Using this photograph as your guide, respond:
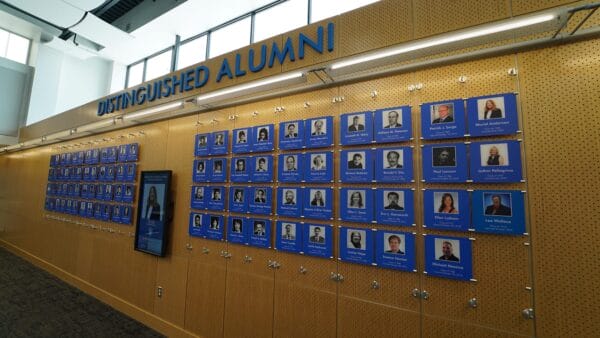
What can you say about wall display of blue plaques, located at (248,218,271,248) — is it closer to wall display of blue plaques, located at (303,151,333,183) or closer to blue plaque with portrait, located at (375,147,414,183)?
wall display of blue plaques, located at (303,151,333,183)

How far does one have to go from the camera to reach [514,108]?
198 centimetres

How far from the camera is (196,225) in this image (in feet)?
11.9

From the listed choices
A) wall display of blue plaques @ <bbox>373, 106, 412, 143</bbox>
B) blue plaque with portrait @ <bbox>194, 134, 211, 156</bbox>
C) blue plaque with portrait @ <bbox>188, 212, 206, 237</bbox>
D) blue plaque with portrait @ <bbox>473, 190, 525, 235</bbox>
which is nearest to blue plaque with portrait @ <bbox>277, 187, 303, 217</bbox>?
wall display of blue plaques @ <bbox>373, 106, 412, 143</bbox>

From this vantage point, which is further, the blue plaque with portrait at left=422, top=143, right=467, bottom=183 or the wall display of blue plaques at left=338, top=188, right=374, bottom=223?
the wall display of blue plaques at left=338, top=188, right=374, bottom=223

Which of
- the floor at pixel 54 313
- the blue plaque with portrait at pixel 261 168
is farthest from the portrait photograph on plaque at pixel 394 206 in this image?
the floor at pixel 54 313

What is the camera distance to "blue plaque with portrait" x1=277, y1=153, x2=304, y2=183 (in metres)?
2.88

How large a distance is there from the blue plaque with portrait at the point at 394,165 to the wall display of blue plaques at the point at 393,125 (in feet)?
0.32

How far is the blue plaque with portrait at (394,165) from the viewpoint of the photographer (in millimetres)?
2307

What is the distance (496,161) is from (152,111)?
14.2ft

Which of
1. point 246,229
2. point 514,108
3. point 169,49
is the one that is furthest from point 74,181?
point 514,108

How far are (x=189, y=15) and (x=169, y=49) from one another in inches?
80.7

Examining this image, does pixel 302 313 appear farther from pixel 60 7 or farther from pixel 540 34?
pixel 60 7

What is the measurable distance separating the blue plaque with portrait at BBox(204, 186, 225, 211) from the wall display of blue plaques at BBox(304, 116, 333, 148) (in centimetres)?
132

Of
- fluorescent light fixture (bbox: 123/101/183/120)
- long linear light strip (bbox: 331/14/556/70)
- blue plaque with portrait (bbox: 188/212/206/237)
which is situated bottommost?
blue plaque with portrait (bbox: 188/212/206/237)
